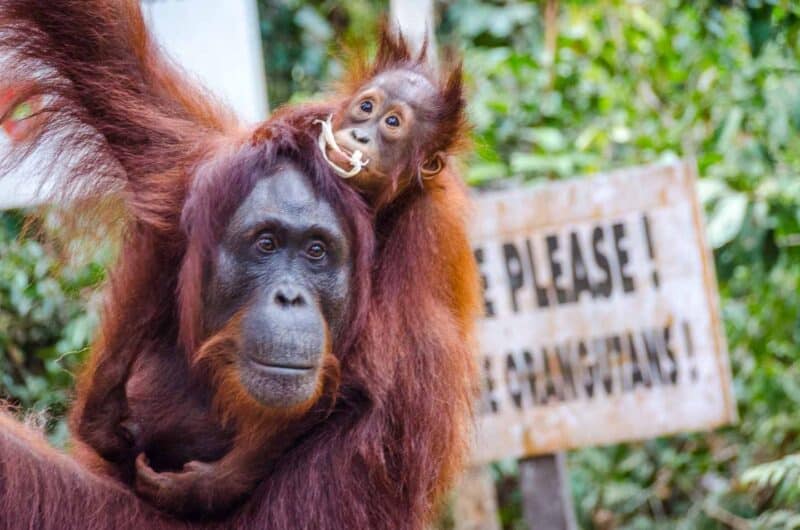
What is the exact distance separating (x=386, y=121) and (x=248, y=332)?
695 mm

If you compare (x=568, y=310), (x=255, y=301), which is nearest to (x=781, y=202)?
(x=568, y=310)

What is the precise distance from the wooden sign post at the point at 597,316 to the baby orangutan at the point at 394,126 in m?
1.46

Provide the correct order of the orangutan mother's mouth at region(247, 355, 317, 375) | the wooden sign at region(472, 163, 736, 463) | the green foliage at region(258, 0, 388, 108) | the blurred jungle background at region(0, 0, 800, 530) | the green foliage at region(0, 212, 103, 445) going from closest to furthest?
the orangutan mother's mouth at region(247, 355, 317, 375) → the green foliage at region(0, 212, 103, 445) → the wooden sign at region(472, 163, 736, 463) → the blurred jungle background at region(0, 0, 800, 530) → the green foliage at region(258, 0, 388, 108)

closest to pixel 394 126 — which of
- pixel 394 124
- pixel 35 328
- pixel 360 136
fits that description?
pixel 394 124

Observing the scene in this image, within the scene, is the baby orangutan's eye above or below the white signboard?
below

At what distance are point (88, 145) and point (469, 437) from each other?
1.31 metres

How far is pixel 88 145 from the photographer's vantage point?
10.6ft

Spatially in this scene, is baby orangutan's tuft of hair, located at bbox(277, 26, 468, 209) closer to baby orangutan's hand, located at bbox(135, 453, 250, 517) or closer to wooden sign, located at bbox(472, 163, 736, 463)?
baby orangutan's hand, located at bbox(135, 453, 250, 517)

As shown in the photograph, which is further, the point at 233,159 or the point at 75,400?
the point at 75,400

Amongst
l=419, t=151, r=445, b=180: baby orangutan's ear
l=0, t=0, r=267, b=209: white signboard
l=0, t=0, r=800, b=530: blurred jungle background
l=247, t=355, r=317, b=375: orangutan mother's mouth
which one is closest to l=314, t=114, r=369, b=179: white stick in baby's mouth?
l=419, t=151, r=445, b=180: baby orangutan's ear

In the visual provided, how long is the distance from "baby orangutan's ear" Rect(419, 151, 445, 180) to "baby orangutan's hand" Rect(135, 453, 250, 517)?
877mm

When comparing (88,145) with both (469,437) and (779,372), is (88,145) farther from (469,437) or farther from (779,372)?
(779,372)

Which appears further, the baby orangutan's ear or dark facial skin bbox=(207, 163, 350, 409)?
the baby orangutan's ear

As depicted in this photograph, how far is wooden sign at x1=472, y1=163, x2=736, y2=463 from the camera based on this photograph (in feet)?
14.7
